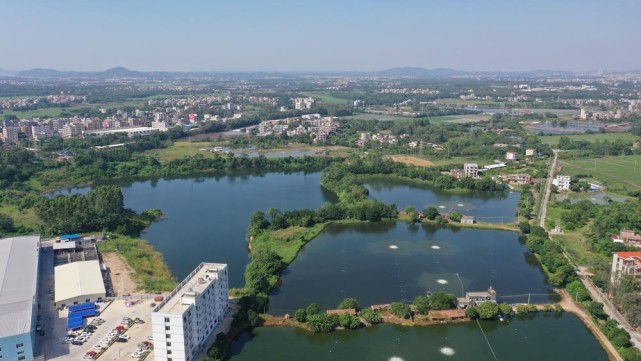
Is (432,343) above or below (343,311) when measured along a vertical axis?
below

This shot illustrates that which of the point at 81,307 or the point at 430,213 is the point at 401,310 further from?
the point at 430,213

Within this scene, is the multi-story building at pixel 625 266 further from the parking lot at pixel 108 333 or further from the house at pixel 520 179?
the house at pixel 520 179

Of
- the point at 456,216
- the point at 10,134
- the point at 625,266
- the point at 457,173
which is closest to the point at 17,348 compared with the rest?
the point at 625,266

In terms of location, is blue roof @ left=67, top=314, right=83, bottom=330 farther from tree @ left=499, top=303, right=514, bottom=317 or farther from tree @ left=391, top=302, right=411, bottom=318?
tree @ left=499, top=303, right=514, bottom=317

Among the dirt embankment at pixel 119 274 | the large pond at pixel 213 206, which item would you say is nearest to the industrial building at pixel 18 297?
the dirt embankment at pixel 119 274

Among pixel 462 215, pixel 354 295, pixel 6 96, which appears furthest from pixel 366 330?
pixel 6 96

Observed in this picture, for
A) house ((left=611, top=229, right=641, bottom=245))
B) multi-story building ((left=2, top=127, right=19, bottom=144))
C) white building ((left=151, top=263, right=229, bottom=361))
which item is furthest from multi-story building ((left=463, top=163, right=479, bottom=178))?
multi-story building ((left=2, top=127, right=19, bottom=144))
